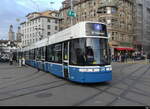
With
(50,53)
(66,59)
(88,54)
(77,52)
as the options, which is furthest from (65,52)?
(50,53)

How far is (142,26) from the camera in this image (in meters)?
63.4

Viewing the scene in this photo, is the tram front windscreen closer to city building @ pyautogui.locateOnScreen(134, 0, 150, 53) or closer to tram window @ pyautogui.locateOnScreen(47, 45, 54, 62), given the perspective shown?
tram window @ pyautogui.locateOnScreen(47, 45, 54, 62)

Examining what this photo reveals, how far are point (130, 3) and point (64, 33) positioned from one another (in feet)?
169

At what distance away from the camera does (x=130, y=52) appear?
5778cm

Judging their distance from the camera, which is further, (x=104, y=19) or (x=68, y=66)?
(x=104, y=19)

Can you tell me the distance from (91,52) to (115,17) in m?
44.6

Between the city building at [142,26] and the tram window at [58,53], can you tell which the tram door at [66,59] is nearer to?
the tram window at [58,53]

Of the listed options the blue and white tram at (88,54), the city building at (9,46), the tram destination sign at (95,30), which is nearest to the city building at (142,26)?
the city building at (9,46)

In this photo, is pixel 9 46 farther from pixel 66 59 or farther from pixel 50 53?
pixel 66 59

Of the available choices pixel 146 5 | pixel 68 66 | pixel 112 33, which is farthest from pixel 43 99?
pixel 146 5

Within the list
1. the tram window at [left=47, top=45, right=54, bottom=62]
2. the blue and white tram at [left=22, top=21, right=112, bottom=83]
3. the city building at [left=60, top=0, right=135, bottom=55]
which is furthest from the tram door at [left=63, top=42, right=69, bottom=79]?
the city building at [left=60, top=0, right=135, bottom=55]

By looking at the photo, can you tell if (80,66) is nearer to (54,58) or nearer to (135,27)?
(54,58)

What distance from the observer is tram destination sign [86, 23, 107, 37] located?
395 inches

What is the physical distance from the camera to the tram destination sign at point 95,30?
10023 millimetres
